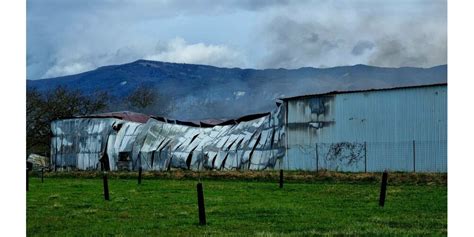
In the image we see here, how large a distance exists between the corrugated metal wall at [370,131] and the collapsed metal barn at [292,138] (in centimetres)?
5

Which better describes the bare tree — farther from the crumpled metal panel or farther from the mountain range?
the crumpled metal panel

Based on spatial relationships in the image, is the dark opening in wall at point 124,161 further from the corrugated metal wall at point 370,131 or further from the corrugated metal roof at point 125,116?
the corrugated metal wall at point 370,131

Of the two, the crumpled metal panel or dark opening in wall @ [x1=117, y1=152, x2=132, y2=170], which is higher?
the crumpled metal panel

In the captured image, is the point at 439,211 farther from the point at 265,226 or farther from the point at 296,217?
the point at 265,226

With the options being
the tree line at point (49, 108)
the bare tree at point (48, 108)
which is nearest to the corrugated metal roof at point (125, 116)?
the tree line at point (49, 108)

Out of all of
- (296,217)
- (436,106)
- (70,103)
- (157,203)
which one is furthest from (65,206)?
(70,103)

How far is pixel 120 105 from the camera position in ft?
290

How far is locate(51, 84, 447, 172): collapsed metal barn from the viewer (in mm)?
36875

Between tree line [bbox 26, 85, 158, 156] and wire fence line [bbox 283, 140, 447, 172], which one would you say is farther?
tree line [bbox 26, 85, 158, 156]

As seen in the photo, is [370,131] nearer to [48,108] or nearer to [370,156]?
[370,156]

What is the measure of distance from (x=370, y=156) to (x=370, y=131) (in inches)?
51.2

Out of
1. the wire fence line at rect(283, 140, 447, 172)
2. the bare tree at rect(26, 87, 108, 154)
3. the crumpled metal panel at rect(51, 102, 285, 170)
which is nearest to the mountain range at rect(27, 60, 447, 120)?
the bare tree at rect(26, 87, 108, 154)
